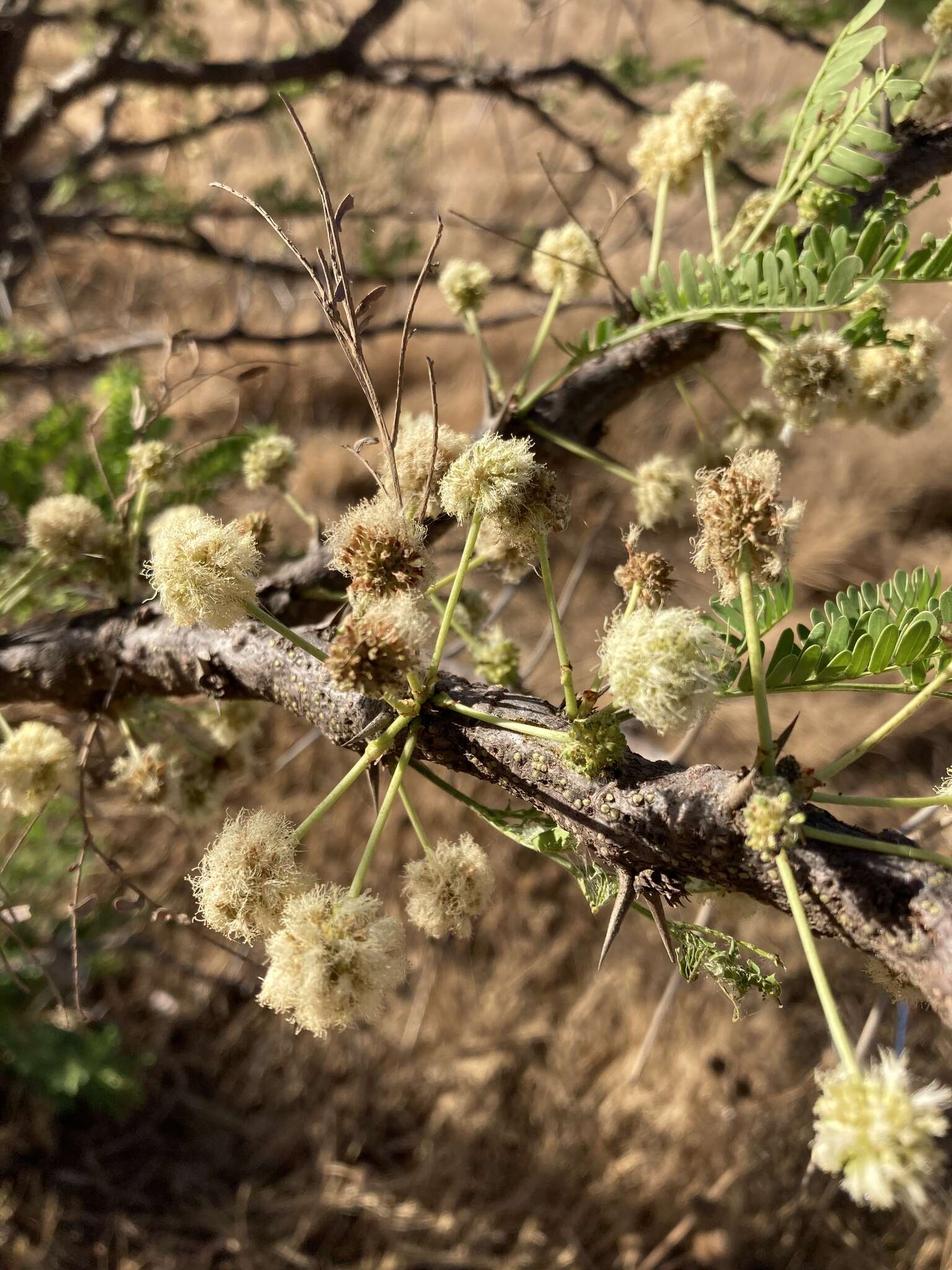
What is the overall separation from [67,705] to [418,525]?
928 millimetres

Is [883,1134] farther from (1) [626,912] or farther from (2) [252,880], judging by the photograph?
(2) [252,880]

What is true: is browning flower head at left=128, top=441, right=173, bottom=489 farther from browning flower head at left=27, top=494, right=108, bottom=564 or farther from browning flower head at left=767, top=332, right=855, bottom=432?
browning flower head at left=767, top=332, right=855, bottom=432

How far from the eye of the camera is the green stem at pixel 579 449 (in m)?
1.27

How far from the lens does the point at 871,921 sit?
745 millimetres

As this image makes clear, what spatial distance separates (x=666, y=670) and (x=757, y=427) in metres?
0.83

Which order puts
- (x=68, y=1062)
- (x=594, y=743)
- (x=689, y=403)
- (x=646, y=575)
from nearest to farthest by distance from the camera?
(x=594, y=743), (x=646, y=575), (x=689, y=403), (x=68, y=1062)

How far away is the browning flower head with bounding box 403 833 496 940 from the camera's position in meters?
0.98

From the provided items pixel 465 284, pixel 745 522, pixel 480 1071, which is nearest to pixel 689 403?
pixel 465 284

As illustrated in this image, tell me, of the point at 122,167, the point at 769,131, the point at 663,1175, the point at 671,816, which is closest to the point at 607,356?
the point at 671,816

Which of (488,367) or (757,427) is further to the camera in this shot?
(757,427)

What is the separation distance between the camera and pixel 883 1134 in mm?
611

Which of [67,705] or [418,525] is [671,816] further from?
[67,705]

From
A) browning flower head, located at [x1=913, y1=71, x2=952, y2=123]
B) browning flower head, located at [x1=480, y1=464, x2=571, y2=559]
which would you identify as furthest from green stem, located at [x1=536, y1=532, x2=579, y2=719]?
browning flower head, located at [x1=913, y1=71, x2=952, y2=123]

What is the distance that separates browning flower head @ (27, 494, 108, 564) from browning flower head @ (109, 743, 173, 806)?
1.14 ft
